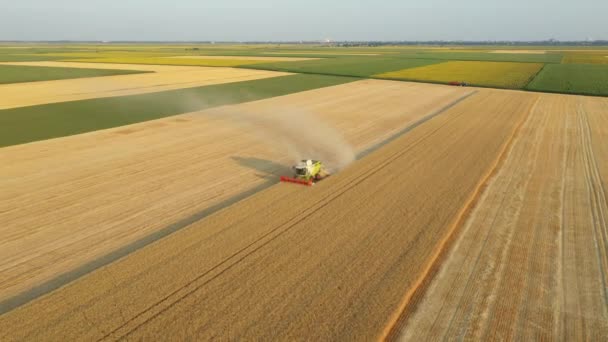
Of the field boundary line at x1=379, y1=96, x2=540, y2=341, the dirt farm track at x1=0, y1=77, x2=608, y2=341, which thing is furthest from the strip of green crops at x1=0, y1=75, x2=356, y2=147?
the field boundary line at x1=379, y1=96, x2=540, y2=341

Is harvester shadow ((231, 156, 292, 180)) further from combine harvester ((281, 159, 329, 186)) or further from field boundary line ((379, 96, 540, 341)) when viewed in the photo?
field boundary line ((379, 96, 540, 341))

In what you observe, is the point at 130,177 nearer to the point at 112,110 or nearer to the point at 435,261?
the point at 435,261

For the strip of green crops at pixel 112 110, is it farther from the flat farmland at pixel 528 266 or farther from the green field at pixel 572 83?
the green field at pixel 572 83

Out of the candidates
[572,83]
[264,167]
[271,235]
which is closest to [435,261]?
[271,235]

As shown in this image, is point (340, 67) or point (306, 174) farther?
point (340, 67)

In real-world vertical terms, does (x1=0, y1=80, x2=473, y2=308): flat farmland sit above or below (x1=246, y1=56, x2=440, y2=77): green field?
above

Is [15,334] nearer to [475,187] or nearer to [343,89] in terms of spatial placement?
[475,187]
